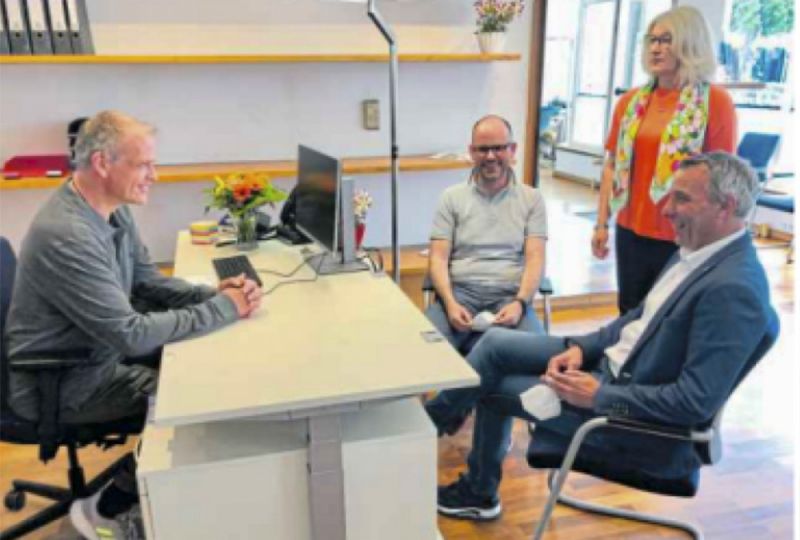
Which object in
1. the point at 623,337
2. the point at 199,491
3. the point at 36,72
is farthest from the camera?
the point at 36,72

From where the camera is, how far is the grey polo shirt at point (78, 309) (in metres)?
1.65

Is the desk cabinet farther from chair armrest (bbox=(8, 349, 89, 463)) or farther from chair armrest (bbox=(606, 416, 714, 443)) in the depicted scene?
chair armrest (bbox=(606, 416, 714, 443))

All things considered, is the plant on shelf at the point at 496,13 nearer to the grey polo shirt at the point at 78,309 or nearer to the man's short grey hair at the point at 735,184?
the man's short grey hair at the point at 735,184

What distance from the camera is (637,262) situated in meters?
2.50

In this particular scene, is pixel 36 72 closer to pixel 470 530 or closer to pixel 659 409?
pixel 470 530

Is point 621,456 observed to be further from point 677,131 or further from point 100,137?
point 100,137

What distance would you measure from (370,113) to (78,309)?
208 cm

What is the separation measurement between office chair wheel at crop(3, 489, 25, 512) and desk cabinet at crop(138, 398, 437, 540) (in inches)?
36.9

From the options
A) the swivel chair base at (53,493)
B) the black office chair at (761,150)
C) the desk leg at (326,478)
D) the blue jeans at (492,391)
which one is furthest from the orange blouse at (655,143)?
the black office chair at (761,150)

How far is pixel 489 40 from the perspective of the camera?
3.24 meters

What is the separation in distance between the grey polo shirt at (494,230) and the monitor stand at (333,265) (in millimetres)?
401

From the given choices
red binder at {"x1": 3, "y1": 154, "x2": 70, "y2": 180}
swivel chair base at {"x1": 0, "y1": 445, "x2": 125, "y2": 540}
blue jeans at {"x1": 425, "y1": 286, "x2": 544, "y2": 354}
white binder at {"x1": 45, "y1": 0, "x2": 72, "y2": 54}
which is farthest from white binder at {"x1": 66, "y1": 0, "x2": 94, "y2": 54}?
blue jeans at {"x1": 425, "y1": 286, "x2": 544, "y2": 354}

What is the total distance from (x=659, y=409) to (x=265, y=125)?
7.92ft

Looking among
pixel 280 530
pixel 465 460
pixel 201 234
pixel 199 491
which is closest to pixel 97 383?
pixel 199 491
